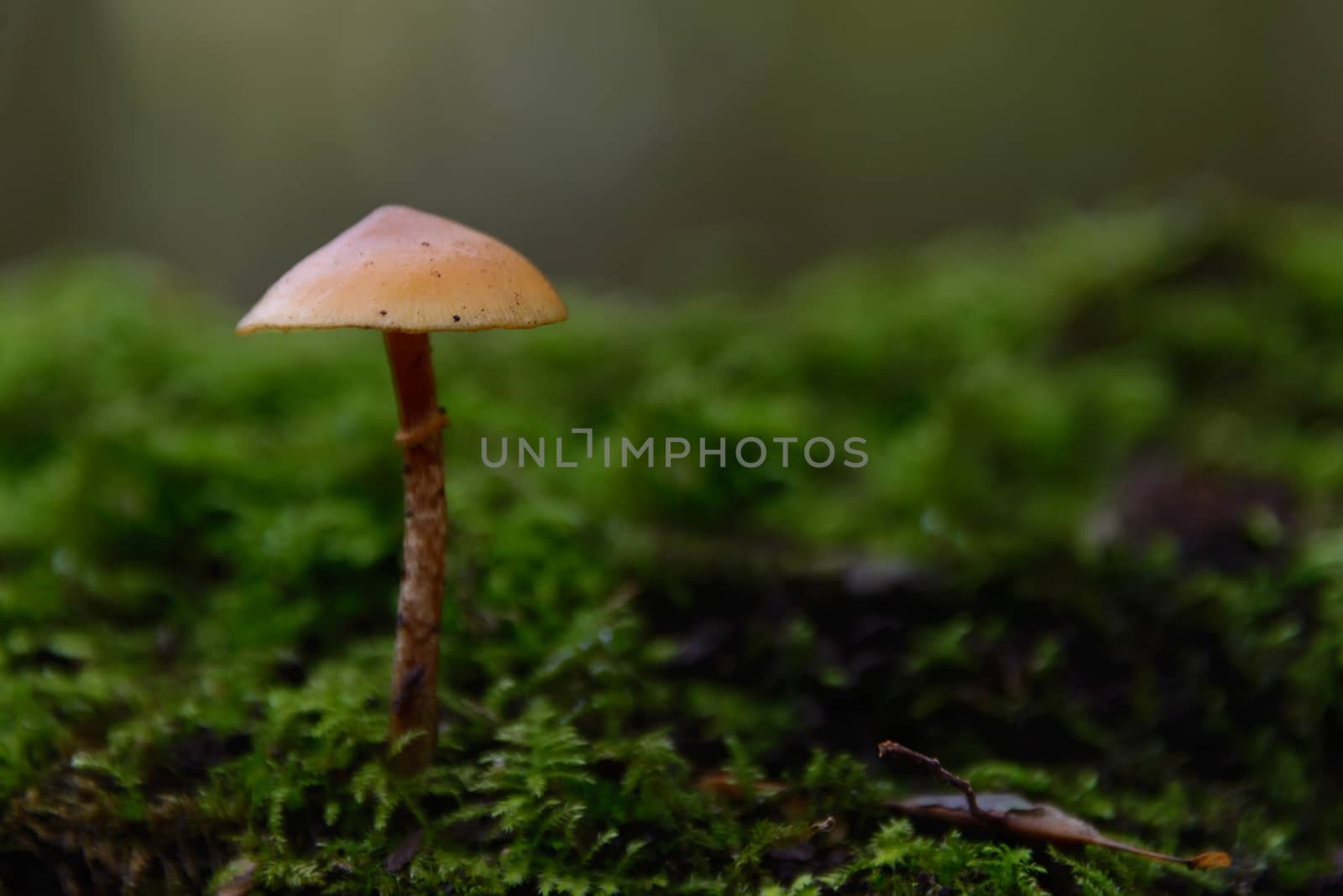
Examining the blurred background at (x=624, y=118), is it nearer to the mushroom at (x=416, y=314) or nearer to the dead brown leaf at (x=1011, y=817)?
the mushroom at (x=416, y=314)

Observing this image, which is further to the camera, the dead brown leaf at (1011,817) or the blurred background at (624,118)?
the blurred background at (624,118)

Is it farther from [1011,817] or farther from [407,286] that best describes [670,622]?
[407,286]

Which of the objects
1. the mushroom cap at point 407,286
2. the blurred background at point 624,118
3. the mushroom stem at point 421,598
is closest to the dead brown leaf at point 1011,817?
the mushroom stem at point 421,598

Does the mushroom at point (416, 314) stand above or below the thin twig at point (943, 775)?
above

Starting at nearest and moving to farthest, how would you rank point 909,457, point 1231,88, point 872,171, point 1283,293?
point 909,457
point 1283,293
point 1231,88
point 872,171

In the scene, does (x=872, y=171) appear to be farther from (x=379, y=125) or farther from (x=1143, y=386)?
(x=1143, y=386)

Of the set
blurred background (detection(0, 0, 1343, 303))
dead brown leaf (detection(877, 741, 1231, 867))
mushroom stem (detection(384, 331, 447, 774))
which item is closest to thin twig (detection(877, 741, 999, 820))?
dead brown leaf (detection(877, 741, 1231, 867))

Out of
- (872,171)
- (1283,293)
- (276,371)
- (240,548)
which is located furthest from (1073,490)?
(872,171)
